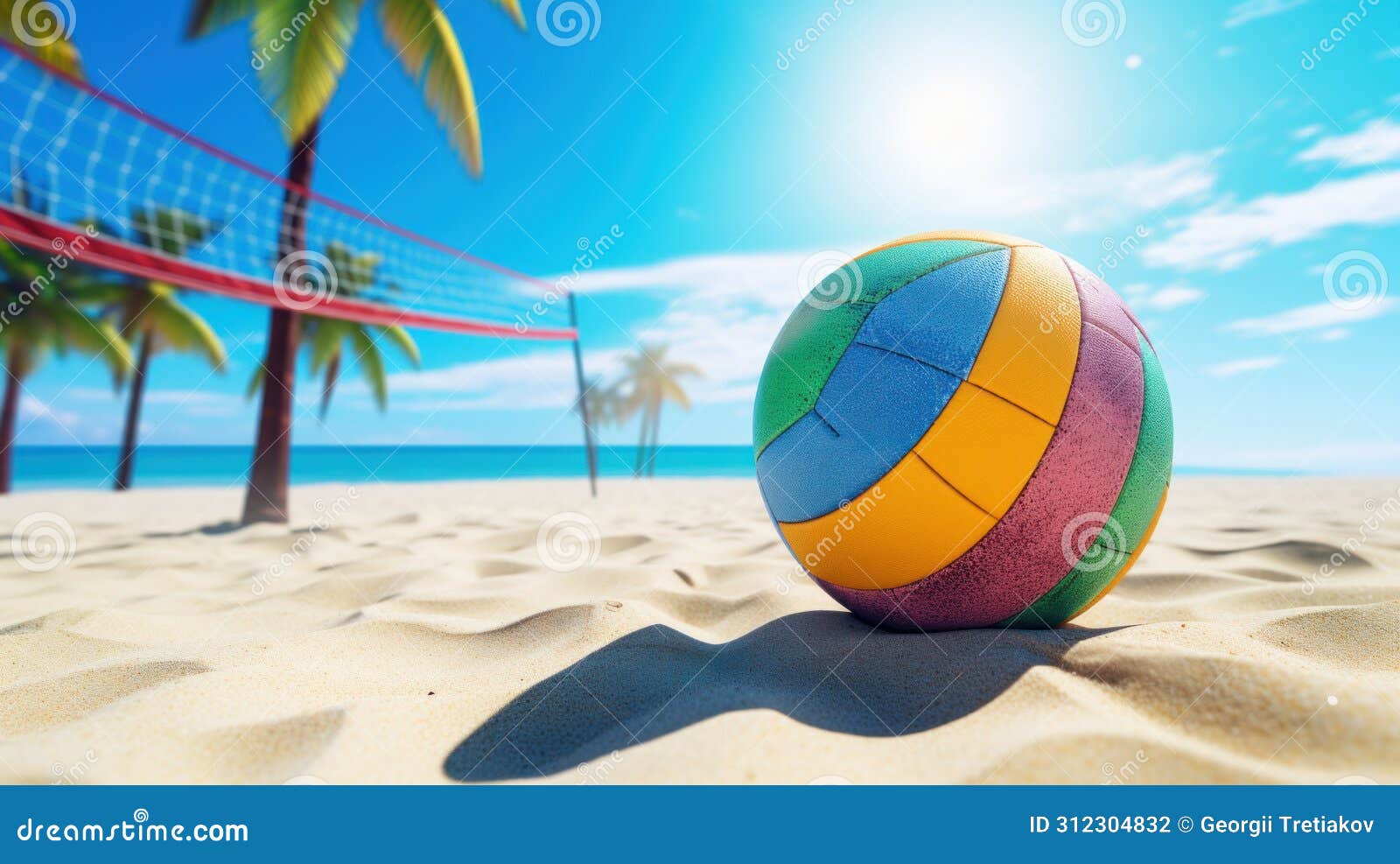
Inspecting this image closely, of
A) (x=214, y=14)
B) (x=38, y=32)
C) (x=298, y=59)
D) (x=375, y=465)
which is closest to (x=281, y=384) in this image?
(x=298, y=59)

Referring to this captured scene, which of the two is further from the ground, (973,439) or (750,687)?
(973,439)

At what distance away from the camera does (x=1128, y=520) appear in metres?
2.19

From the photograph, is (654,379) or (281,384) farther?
(654,379)

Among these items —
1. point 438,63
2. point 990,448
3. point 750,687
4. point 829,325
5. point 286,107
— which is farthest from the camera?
point 438,63

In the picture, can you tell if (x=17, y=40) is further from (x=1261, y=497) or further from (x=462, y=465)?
(x=462, y=465)

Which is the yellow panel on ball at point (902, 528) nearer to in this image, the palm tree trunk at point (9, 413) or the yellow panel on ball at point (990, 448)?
the yellow panel on ball at point (990, 448)

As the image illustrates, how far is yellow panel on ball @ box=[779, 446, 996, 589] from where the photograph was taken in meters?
2.06

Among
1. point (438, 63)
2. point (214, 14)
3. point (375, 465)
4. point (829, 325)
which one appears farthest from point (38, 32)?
point (375, 465)

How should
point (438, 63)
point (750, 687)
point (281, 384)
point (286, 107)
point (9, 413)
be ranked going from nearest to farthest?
point (750, 687)
point (286, 107)
point (281, 384)
point (438, 63)
point (9, 413)

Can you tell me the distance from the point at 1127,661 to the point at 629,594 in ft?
6.04

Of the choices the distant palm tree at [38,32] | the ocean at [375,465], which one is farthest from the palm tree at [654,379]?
the distant palm tree at [38,32]

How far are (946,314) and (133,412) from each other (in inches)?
799

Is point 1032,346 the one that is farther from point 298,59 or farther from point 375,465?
point 375,465

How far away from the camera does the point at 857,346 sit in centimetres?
222
